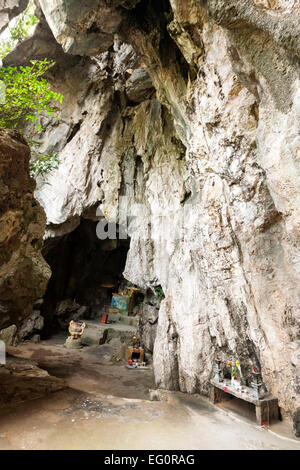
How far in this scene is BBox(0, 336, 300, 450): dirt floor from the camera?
14.7 ft

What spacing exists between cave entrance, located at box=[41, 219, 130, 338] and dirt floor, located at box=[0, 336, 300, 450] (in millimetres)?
11559

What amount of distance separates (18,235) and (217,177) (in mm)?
5336

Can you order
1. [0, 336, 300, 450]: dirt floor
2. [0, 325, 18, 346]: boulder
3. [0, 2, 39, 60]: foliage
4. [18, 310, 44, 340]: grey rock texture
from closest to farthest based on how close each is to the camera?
[0, 336, 300, 450]: dirt floor < [0, 2, 39, 60]: foliage < [0, 325, 18, 346]: boulder < [18, 310, 44, 340]: grey rock texture

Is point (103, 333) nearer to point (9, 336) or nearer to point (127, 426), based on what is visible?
point (9, 336)

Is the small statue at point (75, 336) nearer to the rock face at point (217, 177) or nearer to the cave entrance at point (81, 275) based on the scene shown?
the cave entrance at point (81, 275)

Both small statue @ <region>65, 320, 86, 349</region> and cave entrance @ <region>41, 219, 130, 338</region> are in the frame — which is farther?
cave entrance @ <region>41, 219, 130, 338</region>

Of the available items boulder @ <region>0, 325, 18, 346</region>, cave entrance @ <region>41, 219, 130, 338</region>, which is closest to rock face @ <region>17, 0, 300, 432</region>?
boulder @ <region>0, 325, 18, 346</region>

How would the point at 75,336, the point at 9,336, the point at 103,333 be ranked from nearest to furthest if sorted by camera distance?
the point at 9,336, the point at 75,336, the point at 103,333

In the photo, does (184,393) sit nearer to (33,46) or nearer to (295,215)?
(295,215)

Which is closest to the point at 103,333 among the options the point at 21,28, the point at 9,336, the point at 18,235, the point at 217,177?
the point at 9,336

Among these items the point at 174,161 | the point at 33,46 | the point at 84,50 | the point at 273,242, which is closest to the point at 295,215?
the point at 273,242

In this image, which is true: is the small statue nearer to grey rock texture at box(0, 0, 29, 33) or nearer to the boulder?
the boulder

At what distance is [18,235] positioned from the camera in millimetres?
6000
